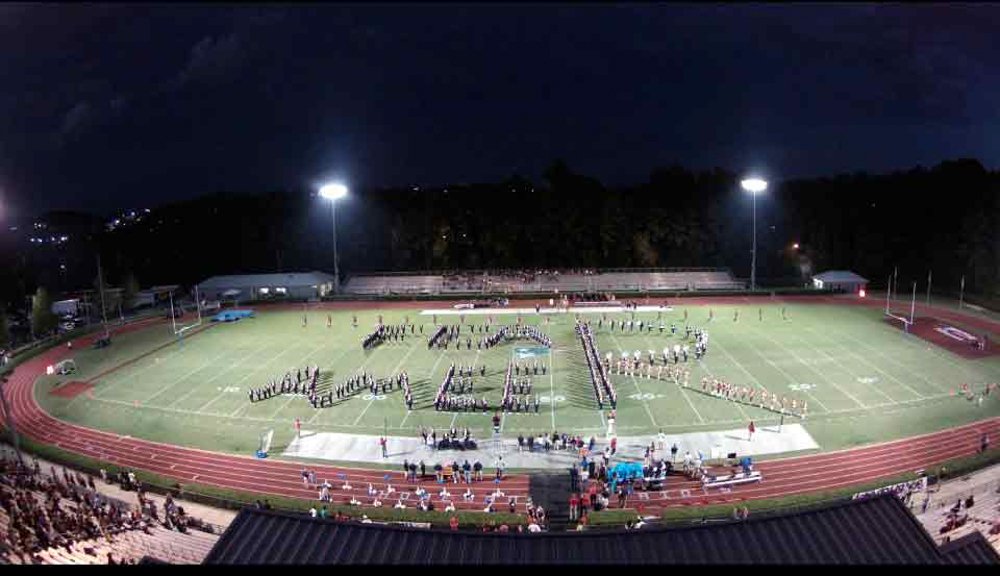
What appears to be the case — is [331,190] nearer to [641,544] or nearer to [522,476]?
[522,476]

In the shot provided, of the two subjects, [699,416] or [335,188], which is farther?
[335,188]

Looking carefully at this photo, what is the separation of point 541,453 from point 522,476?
2013 mm

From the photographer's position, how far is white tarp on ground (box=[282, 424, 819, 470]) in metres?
23.6

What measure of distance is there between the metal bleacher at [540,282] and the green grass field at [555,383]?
58.1 feet

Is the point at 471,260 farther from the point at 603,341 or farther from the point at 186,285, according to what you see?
the point at 603,341

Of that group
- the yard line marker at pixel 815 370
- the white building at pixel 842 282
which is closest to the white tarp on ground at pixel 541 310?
the yard line marker at pixel 815 370

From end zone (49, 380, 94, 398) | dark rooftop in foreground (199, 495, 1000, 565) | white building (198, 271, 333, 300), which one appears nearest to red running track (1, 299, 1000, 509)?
end zone (49, 380, 94, 398)

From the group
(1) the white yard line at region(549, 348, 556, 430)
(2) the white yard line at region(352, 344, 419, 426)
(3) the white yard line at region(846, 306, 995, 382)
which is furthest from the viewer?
(3) the white yard line at region(846, 306, 995, 382)

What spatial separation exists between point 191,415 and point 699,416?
22.8m

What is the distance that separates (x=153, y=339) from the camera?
46.9 metres

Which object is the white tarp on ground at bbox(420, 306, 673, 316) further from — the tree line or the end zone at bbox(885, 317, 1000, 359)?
the tree line

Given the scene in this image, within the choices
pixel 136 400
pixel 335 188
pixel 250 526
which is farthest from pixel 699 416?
pixel 335 188

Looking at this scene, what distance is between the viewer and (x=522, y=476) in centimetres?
2236

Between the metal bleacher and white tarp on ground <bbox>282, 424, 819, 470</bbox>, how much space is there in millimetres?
39004
